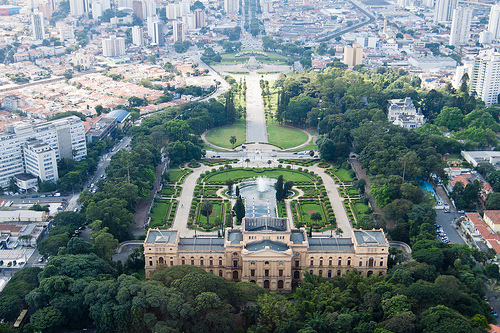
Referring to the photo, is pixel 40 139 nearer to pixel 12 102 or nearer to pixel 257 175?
pixel 257 175

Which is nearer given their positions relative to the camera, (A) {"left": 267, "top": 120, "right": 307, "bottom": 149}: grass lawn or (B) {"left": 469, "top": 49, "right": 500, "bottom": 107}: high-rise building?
(A) {"left": 267, "top": 120, "right": 307, "bottom": 149}: grass lawn

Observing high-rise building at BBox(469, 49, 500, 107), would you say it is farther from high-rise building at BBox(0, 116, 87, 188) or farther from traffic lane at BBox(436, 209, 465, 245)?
high-rise building at BBox(0, 116, 87, 188)

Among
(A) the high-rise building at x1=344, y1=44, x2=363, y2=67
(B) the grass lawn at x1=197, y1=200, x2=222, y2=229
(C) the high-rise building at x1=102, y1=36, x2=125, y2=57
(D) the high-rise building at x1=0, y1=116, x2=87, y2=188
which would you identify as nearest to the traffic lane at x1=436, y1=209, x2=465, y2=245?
(B) the grass lawn at x1=197, y1=200, x2=222, y2=229

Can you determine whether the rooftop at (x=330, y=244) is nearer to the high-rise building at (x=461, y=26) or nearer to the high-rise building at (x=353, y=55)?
the high-rise building at (x=353, y=55)

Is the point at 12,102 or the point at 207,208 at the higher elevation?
the point at 12,102

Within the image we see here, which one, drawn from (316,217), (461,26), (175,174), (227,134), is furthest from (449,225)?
(461,26)

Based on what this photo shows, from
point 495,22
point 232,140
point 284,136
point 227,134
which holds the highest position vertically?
point 495,22
